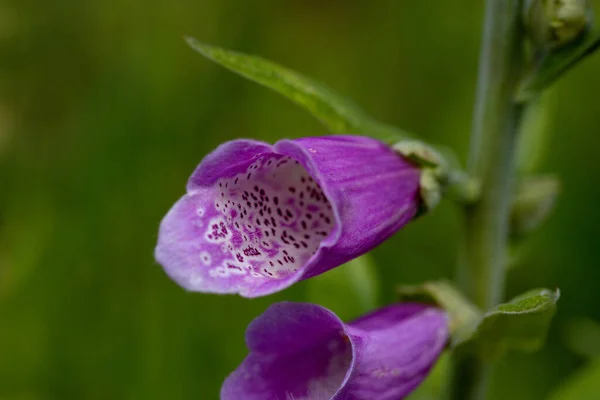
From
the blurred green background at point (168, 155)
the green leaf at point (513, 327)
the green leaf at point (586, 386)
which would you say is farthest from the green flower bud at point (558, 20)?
the green leaf at point (586, 386)

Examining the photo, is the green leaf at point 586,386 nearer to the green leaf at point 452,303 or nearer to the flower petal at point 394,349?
the green leaf at point 452,303

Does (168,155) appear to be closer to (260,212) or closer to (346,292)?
(346,292)

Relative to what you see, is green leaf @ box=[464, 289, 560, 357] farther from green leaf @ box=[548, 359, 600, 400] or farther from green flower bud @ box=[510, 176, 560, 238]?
green leaf @ box=[548, 359, 600, 400]

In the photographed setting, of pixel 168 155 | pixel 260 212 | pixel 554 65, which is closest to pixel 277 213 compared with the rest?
pixel 260 212

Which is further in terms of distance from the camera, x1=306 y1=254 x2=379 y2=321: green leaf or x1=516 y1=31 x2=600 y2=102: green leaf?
x1=306 y1=254 x2=379 y2=321: green leaf

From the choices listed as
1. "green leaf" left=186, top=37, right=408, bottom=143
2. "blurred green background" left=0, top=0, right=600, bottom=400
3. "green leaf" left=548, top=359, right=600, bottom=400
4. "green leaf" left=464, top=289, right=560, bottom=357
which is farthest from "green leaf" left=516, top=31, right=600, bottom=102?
"green leaf" left=548, top=359, right=600, bottom=400

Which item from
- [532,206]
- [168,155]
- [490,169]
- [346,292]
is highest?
[490,169]
